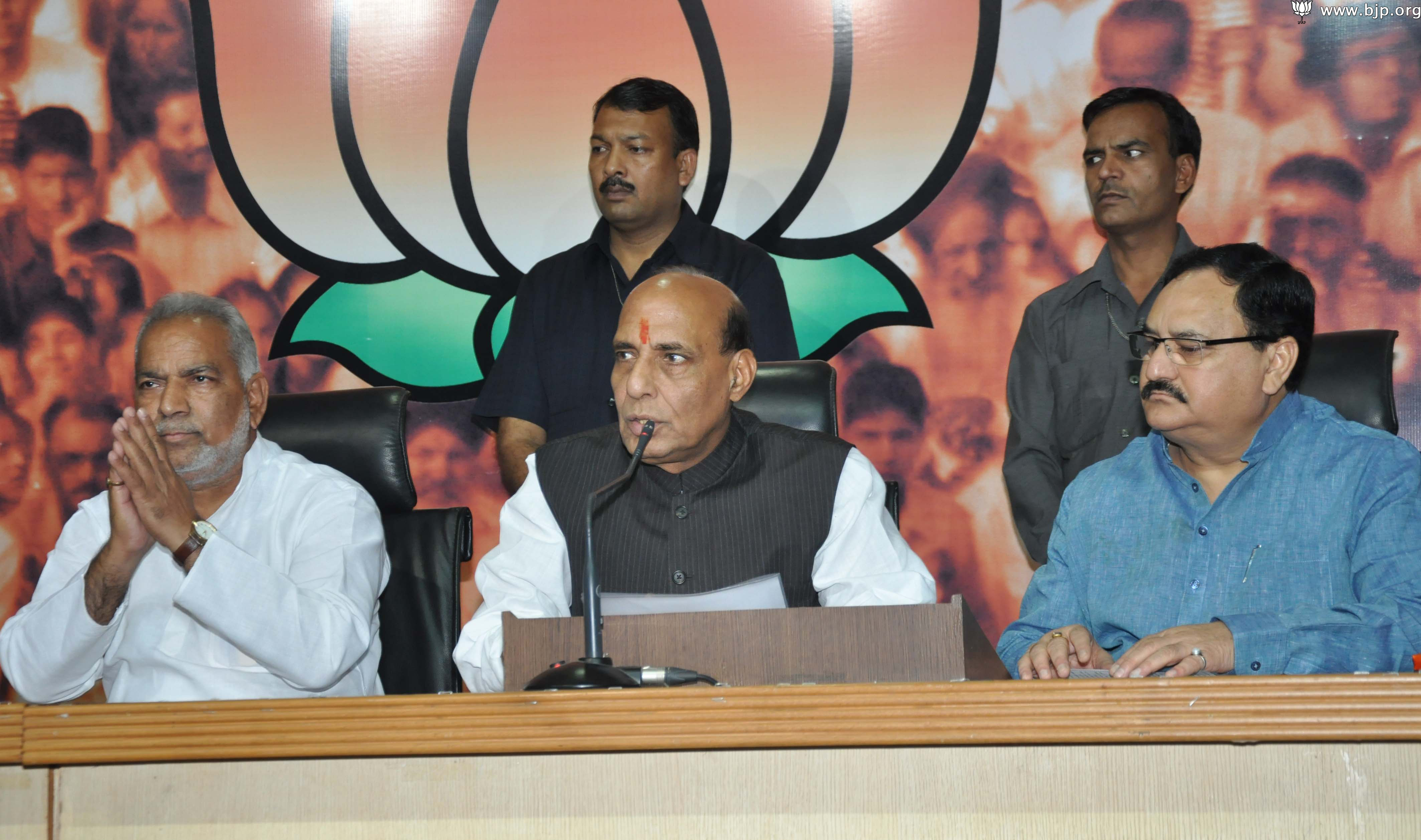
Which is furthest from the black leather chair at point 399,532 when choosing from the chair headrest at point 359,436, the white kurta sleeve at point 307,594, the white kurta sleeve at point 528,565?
the white kurta sleeve at point 528,565

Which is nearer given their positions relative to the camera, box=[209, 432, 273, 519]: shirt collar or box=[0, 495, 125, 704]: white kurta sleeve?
box=[0, 495, 125, 704]: white kurta sleeve

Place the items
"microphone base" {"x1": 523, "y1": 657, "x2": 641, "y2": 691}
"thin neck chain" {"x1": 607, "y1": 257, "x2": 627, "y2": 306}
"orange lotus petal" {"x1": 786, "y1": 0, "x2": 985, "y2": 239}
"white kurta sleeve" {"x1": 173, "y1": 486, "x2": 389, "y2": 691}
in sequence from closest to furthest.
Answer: "microphone base" {"x1": 523, "y1": 657, "x2": 641, "y2": 691} < "white kurta sleeve" {"x1": 173, "y1": 486, "x2": 389, "y2": 691} < "thin neck chain" {"x1": 607, "y1": 257, "x2": 627, "y2": 306} < "orange lotus petal" {"x1": 786, "y1": 0, "x2": 985, "y2": 239}

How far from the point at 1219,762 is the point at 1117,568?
0.81 m

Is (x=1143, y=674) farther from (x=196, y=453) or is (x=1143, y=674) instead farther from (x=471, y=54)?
(x=471, y=54)

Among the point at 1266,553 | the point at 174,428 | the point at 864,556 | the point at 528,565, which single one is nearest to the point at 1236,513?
the point at 1266,553

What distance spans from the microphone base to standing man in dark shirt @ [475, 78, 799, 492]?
166 centimetres

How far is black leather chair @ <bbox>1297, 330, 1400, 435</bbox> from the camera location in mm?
2230

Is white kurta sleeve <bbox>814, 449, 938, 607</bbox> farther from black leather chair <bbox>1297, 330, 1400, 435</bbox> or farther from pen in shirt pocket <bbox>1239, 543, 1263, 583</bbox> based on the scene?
black leather chair <bbox>1297, 330, 1400, 435</bbox>

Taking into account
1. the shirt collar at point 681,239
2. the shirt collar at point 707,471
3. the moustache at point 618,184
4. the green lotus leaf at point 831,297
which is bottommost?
the shirt collar at point 707,471

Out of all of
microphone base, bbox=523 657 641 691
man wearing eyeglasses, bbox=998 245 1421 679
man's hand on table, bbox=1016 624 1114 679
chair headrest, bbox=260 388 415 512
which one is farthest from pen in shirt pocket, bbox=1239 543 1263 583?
chair headrest, bbox=260 388 415 512

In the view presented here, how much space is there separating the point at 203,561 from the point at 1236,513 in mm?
1493

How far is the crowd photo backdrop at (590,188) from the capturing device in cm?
304

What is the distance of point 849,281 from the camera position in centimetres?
322

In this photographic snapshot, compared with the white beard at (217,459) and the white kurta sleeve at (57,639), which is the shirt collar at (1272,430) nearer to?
the white beard at (217,459)
